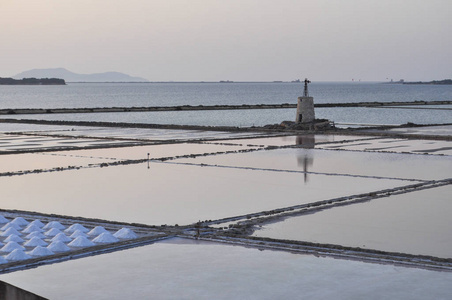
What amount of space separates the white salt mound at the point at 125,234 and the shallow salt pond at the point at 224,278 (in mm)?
894

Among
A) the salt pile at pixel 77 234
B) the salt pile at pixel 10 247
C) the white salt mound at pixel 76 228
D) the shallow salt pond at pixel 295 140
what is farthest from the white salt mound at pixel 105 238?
the shallow salt pond at pixel 295 140

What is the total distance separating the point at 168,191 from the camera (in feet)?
61.8

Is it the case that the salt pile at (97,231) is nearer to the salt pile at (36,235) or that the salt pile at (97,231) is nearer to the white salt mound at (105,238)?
the white salt mound at (105,238)

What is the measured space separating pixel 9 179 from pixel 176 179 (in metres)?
4.64

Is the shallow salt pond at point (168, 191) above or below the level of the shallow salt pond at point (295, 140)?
below

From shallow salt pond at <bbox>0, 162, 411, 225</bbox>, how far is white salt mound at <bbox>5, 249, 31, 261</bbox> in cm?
337

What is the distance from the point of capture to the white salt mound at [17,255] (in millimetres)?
11594

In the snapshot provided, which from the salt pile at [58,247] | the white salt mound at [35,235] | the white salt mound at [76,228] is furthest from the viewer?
the white salt mound at [76,228]

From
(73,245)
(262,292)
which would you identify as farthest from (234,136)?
(262,292)

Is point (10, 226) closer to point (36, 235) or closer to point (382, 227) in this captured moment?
point (36, 235)

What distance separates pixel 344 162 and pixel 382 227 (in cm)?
1133

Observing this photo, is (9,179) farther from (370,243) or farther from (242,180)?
(370,243)

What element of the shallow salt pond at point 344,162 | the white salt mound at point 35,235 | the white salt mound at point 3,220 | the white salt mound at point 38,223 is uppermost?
the shallow salt pond at point 344,162

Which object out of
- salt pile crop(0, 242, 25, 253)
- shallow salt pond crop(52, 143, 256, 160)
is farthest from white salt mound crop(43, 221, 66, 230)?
shallow salt pond crop(52, 143, 256, 160)
